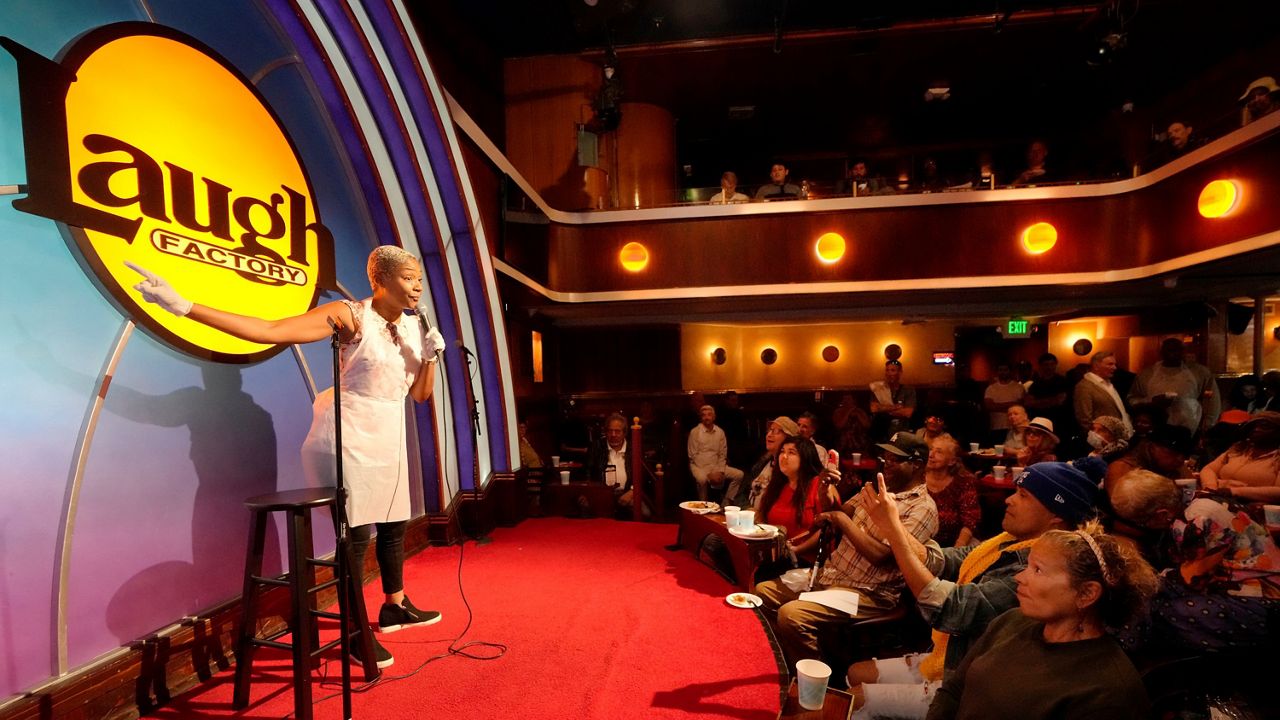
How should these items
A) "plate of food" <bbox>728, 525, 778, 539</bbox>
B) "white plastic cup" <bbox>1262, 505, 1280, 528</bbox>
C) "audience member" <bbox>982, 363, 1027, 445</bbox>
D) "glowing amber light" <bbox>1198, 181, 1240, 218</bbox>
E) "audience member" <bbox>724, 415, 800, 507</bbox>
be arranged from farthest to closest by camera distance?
1. "audience member" <bbox>982, 363, 1027, 445</bbox>
2. "glowing amber light" <bbox>1198, 181, 1240, 218</bbox>
3. "audience member" <bbox>724, 415, 800, 507</bbox>
4. "plate of food" <bbox>728, 525, 778, 539</bbox>
5. "white plastic cup" <bbox>1262, 505, 1280, 528</bbox>

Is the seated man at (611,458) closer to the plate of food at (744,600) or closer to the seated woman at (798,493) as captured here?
the seated woman at (798,493)

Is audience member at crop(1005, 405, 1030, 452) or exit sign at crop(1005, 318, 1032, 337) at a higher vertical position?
exit sign at crop(1005, 318, 1032, 337)

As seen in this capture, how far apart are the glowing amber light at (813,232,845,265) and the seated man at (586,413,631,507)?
393 centimetres

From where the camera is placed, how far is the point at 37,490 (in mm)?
2080

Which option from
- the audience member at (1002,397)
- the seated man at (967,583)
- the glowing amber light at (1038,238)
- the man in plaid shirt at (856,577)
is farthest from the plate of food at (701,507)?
the glowing amber light at (1038,238)

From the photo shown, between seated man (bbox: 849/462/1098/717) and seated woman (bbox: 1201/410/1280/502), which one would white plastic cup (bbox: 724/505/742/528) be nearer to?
seated man (bbox: 849/462/1098/717)

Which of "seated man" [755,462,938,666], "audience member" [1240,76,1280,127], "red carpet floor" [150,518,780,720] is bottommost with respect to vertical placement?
"red carpet floor" [150,518,780,720]

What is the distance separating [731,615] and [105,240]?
144 inches

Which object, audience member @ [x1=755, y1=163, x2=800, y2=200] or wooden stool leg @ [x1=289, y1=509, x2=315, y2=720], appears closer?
wooden stool leg @ [x1=289, y1=509, x2=315, y2=720]

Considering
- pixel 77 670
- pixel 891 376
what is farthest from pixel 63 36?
pixel 891 376

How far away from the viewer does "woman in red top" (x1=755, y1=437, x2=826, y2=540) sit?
12.2ft

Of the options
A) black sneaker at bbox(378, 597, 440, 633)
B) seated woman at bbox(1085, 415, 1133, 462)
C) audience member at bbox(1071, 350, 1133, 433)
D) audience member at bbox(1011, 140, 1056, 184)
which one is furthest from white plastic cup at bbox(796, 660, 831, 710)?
audience member at bbox(1011, 140, 1056, 184)

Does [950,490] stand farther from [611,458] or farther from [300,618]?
[611,458]

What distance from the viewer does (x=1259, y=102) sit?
→ 589 cm
